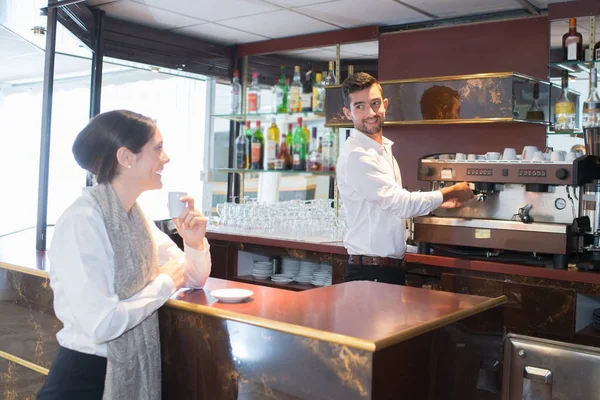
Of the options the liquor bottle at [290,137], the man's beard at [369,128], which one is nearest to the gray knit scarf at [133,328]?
the man's beard at [369,128]

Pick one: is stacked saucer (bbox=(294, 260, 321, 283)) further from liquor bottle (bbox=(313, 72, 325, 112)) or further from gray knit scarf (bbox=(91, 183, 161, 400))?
gray knit scarf (bbox=(91, 183, 161, 400))

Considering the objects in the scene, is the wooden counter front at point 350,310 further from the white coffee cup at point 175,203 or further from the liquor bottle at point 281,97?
the liquor bottle at point 281,97

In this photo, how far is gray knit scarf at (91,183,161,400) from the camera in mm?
1969

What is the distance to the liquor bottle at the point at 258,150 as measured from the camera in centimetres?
548

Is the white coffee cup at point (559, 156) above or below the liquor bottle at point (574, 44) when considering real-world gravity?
below

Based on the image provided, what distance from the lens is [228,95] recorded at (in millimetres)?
5898

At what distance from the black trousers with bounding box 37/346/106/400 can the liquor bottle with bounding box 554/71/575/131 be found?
3129mm

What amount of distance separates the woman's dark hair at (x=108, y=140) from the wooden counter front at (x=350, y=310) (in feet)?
1.62

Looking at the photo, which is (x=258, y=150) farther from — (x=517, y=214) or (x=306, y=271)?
(x=517, y=214)

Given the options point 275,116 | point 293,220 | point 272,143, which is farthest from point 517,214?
point 275,116

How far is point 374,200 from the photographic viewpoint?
321 cm

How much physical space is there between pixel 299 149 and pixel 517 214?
2341 millimetres

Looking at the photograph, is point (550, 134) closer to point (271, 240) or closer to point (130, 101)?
point (271, 240)

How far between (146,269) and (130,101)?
4.24 m
